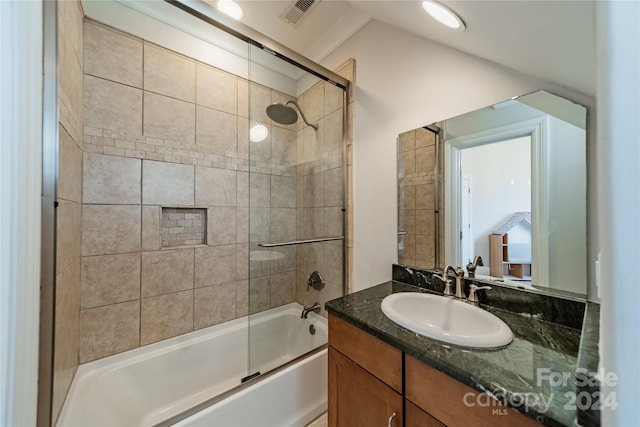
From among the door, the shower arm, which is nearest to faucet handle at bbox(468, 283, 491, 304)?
the door

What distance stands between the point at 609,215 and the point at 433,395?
698 mm

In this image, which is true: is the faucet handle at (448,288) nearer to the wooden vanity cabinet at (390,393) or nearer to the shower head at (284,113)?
the wooden vanity cabinet at (390,393)

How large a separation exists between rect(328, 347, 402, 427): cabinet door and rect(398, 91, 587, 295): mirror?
698 mm

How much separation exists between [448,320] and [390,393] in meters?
0.45

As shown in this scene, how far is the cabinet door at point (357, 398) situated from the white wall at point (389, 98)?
667 mm

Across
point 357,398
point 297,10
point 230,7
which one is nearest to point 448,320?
point 357,398

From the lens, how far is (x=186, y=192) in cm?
171

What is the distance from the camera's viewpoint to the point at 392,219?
1.52 metres

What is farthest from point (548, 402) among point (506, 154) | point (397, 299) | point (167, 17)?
Answer: point (167, 17)

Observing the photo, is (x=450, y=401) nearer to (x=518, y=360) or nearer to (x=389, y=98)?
(x=518, y=360)

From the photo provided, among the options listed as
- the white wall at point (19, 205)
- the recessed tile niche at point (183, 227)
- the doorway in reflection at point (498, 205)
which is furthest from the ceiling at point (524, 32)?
the recessed tile niche at point (183, 227)

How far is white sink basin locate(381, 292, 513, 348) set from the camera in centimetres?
76

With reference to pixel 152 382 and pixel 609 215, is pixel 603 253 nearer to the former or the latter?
pixel 609 215

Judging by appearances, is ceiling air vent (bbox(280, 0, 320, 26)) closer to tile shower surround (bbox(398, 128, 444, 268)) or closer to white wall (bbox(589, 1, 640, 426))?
tile shower surround (bbox(398, 128, 444, 268))
